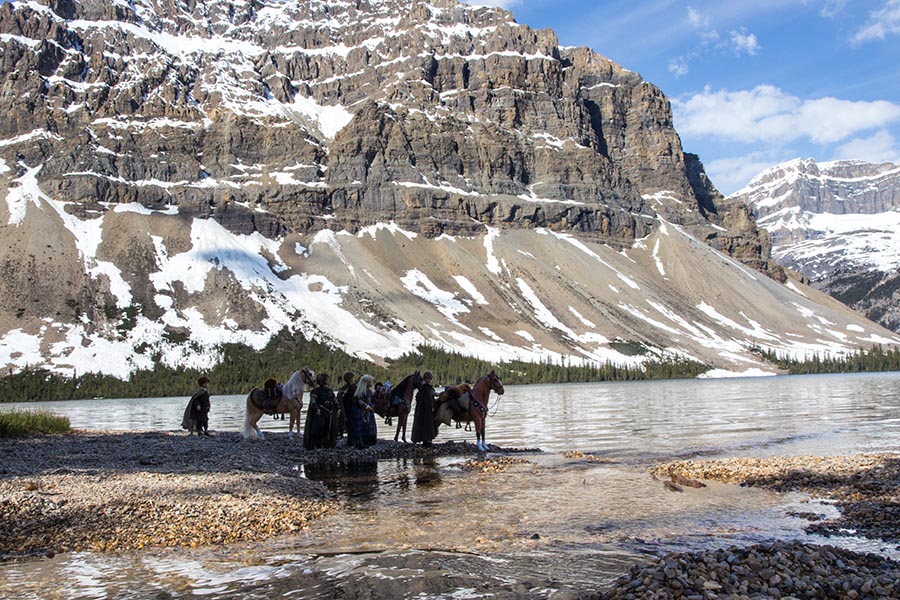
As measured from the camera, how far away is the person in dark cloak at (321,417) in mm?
29312

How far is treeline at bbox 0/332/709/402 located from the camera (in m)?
143

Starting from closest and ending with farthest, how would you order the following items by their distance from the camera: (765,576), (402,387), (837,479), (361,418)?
1. (765,576)
2. (837,479)
3. (361,418)
4. (402,387)

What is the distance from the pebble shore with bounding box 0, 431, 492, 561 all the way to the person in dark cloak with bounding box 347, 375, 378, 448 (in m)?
1.74

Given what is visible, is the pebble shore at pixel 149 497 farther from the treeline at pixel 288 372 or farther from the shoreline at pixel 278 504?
the treeline at pixel 288 372

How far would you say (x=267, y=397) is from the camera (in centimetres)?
3338

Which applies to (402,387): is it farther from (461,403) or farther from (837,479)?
(837,479)

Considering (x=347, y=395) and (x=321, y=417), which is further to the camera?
(x=347, y=395)

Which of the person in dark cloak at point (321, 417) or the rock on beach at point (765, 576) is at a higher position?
the person in dark cloak at point (321, 417)

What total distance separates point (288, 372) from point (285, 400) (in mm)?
132374

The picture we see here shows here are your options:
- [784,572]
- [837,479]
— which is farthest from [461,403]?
[784,572]

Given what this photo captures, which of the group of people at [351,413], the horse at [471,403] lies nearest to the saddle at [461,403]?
the horse at [471,403]

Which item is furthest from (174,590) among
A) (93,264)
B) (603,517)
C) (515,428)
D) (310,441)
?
(93,264)

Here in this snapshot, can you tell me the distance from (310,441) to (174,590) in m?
18.5

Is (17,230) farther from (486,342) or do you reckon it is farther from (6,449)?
(6,449)
